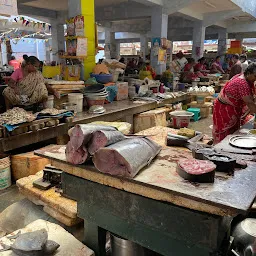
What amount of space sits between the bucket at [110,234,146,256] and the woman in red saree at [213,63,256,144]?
8.37ft

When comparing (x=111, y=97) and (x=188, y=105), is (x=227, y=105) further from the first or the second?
(x=188, y=105)

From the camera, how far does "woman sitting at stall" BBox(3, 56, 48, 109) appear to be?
538cm

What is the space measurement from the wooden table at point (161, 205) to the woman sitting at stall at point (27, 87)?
318cm

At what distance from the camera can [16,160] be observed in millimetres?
4324

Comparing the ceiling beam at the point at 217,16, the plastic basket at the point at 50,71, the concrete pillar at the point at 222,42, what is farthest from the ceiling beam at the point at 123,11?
the concrete pillar at the point at 222,42

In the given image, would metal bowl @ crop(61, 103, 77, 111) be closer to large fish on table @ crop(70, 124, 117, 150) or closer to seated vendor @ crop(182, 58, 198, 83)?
large fish on table @ crop(70, 124, 117, 150)

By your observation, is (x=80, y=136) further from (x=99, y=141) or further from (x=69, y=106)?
(x=69, y=106)

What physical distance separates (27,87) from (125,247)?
407 cm

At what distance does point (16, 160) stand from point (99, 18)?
1061cm

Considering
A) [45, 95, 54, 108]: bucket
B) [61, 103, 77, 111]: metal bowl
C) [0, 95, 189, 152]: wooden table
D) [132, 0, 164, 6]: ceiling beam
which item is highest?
[132, 0, 164, 6]: ceiling beam

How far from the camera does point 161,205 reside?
6.27ft

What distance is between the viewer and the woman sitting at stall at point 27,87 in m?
5.38

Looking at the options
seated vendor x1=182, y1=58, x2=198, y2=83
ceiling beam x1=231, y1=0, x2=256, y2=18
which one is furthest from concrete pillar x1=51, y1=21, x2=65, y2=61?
ceiling beam x1=231, y1=0, x2=256, y2=18

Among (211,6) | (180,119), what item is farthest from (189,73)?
(180,119)
